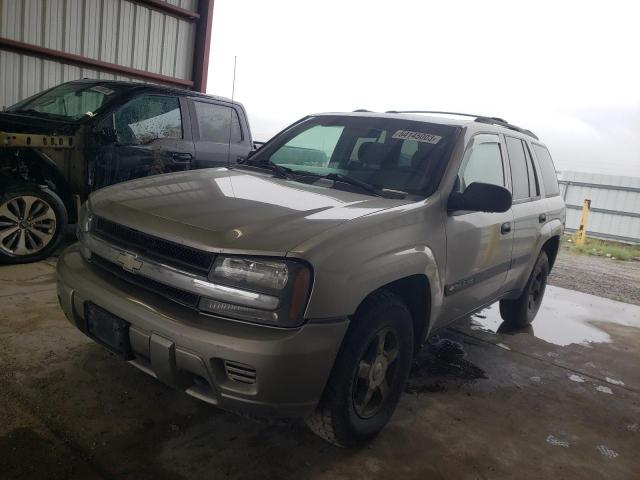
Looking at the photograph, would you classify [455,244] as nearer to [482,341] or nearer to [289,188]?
[289,188]

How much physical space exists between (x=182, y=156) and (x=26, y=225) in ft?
5.22

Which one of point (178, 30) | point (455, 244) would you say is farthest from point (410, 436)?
point (178, 30)

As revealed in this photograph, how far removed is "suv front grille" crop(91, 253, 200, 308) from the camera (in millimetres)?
2008

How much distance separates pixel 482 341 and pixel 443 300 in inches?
62.6

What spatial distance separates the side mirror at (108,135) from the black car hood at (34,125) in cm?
21

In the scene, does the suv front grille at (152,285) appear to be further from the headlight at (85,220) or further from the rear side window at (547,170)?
the rear side window at (547,170)

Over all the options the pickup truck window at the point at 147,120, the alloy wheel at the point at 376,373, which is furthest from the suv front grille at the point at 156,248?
the pickup truck window at the point at 147,120

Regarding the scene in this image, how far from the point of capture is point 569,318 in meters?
5.12

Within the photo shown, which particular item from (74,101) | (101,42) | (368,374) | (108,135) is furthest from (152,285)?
(101,42)

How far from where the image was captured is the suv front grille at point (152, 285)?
6.59 ft

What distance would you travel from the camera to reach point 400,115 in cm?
328

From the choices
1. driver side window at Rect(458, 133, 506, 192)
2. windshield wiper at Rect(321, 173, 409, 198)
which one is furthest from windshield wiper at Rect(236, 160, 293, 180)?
driver side window at Rect(458, 133, 506, 192)

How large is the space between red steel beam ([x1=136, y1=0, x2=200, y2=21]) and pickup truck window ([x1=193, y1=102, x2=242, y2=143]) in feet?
12.5

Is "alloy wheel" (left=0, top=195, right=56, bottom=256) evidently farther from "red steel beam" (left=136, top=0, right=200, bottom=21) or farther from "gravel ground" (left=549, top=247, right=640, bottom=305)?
"gravel ground" (left=549, top=247, right=640, bottom=305)
